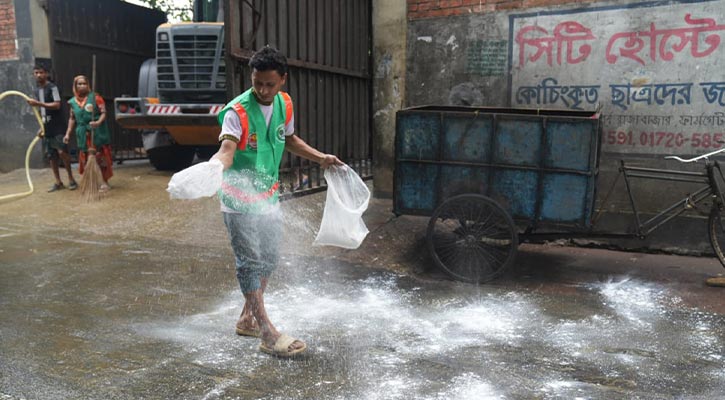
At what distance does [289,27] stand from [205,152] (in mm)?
5350

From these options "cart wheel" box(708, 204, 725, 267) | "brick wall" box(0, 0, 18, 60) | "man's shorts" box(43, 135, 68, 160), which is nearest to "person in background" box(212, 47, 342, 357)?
"cart wheel" box(708, 204, 725, 267)

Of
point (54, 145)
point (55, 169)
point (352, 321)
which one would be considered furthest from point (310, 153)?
point (54, 145)

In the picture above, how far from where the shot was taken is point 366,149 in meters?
9.02

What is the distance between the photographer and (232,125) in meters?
3.26

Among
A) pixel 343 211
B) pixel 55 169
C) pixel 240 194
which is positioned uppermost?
pixel 240 194

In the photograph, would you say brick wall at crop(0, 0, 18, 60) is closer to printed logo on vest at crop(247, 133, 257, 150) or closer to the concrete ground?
the concrete ground

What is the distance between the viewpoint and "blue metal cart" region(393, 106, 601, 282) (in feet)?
16.2

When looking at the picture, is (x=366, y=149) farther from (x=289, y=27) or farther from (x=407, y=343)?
(x=407, y=343)

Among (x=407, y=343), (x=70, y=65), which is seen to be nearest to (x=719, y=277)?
(x=407, y=343)

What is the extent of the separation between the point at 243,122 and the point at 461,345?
1896mm

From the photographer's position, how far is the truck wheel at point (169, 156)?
10.4 metres

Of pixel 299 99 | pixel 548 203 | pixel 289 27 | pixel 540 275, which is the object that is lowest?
pixel 540 275

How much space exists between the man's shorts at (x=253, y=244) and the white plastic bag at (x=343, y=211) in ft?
1.21

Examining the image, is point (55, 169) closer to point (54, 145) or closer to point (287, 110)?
point (54, 145)
